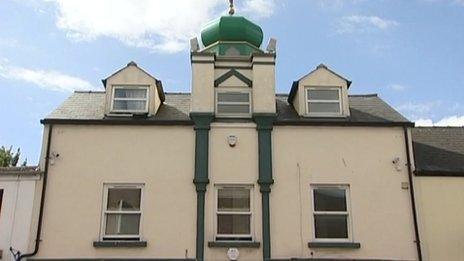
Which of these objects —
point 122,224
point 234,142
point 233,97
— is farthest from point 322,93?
point 122,224

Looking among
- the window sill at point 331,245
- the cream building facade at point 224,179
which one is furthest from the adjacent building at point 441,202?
the window sill at point 331,245

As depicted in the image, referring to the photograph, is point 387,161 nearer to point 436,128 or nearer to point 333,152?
point 333,152

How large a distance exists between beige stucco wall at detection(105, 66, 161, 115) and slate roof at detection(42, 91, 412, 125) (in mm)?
460

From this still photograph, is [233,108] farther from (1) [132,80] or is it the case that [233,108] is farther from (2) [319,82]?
(1) [132,80]

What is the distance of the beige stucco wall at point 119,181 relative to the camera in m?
14.5

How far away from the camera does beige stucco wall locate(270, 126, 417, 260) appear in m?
14.6

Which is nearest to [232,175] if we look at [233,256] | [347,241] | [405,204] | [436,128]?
[233,256]

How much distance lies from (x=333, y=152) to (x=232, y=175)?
2877mm

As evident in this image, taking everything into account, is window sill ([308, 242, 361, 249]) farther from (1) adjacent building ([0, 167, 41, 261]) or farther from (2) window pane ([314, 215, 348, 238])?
(1) adjacent building ([0, 167, 41, 261])

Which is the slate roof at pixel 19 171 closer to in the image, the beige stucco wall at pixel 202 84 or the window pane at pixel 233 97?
the beige stucco wall at pixel 202 84

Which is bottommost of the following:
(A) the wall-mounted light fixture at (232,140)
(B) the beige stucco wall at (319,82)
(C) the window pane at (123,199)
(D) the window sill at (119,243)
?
(D) the window sill at (119,243)

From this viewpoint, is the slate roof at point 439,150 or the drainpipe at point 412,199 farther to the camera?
the slate roof at point 439,150

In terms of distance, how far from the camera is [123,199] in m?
15.1

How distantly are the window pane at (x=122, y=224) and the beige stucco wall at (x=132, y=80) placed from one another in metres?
3.37
